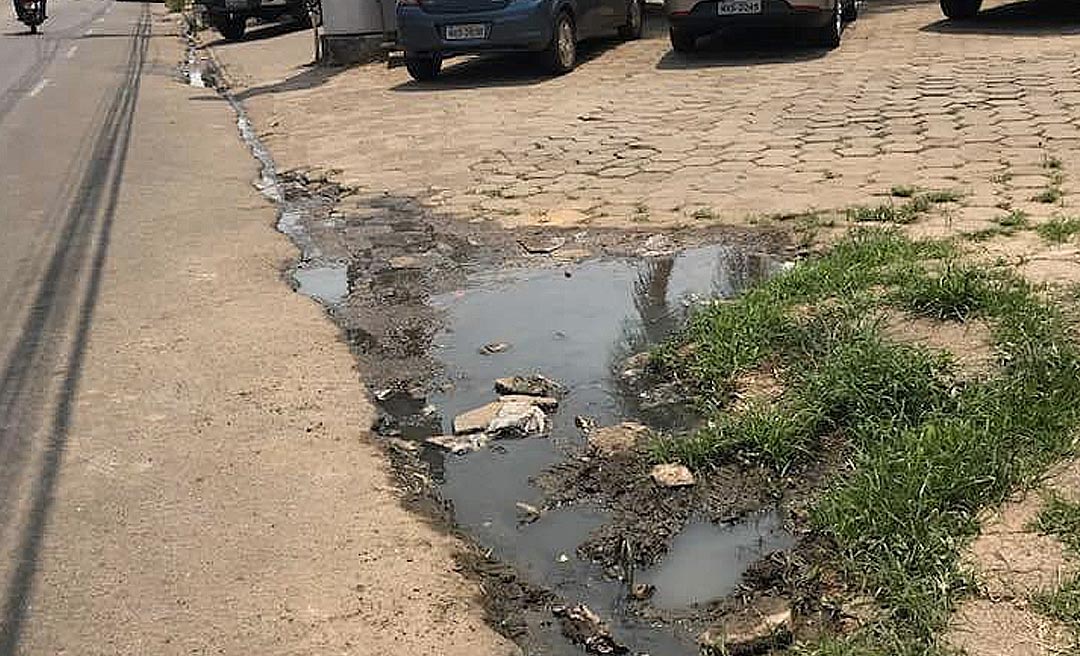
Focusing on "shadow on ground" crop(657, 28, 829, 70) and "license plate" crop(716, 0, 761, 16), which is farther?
"shadow on ground" crop(657, 28, 829, 70)

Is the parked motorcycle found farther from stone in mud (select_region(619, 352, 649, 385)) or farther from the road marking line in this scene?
stone in mud (select_region(619, 352, 649, 385))

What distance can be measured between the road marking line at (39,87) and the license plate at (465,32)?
6739mm

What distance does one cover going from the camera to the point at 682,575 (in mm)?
3445

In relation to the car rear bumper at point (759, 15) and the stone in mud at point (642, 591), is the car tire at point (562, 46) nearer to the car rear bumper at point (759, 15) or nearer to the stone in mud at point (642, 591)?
the car rear bumper at point (759, 15)

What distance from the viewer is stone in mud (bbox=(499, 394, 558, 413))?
4691 millimetres

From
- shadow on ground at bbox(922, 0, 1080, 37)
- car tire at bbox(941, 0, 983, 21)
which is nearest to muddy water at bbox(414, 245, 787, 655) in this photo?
shadow on ground at bbox(922, 0, 1080, 37)

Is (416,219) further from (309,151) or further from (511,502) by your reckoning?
(511,502)

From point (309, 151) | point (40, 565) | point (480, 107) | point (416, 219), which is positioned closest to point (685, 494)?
point (40, 565)

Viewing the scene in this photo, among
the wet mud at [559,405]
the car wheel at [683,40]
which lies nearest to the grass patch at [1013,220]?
the wet mud at [559,405]

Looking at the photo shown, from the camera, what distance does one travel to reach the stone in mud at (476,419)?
455 centimetres

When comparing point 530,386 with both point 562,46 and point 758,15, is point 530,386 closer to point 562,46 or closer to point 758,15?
point 758,15

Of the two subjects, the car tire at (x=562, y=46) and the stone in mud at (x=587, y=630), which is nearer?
the stone in mud at (x=587, y=630)

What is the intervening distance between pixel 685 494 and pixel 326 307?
2822 mm

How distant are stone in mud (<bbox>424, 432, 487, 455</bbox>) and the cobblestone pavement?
298 centimetres
